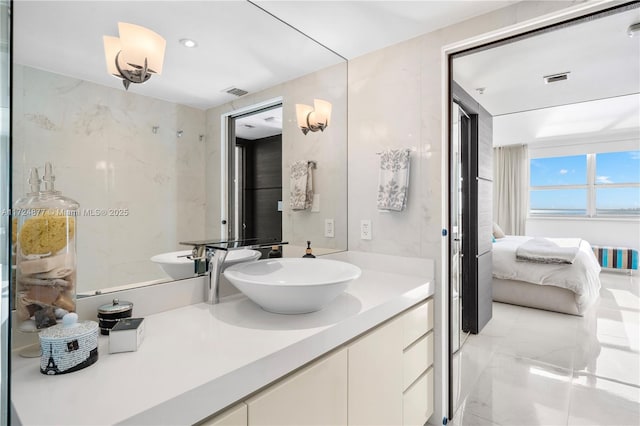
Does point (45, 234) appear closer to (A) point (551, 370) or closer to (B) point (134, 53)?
(B) point (134, 53)

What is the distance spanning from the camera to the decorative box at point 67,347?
731mm

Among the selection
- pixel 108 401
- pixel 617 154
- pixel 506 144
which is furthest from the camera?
pixel 506 144

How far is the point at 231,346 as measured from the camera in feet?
2.92

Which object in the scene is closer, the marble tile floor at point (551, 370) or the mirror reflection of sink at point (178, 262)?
the mirror reflection of sink at point (178, 262)

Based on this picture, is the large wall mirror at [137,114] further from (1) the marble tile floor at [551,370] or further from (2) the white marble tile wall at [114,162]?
(1) the marble tile floor at [551,370]

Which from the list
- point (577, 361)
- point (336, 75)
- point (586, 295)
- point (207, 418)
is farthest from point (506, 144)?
point (207, 418)

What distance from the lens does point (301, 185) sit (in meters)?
1.92

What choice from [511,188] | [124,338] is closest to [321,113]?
[124,338]

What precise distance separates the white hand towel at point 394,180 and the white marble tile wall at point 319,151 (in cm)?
31

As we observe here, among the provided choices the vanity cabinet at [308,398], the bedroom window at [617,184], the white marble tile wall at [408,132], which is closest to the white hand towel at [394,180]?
the white marble tile wall at [408,132]

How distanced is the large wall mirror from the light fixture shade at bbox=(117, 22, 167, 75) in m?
0.02

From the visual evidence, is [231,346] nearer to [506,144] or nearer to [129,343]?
[129,343]

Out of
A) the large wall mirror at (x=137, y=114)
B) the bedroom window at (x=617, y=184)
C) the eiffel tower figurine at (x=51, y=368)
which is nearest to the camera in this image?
the eiffel tower figurine at (x=51, y=368)

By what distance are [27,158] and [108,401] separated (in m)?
0.71
